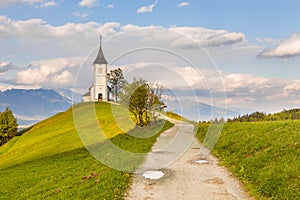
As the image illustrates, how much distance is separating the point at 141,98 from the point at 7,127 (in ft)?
260

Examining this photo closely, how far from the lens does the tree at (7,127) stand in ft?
388

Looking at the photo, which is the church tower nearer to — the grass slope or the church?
the church

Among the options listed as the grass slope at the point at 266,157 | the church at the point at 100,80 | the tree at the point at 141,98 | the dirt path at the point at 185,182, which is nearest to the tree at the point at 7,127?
the church at the point at 100,80

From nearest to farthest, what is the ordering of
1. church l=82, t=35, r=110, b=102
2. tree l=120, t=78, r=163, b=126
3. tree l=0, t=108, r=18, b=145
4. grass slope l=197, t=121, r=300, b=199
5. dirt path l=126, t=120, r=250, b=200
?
grass slope l=197, t=121, r=300, b=199, dirt path l=126, t=120, r=250, b=200, tree l=120, t=78, r=163, b=126, tree l=0, t=108, r=18, b=145, church l=82, t=35, r=110, b=102

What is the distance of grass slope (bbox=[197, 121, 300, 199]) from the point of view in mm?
18219

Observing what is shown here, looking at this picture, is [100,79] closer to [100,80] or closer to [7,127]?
[100,80]

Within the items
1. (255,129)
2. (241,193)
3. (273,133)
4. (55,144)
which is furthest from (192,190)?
(55,144)

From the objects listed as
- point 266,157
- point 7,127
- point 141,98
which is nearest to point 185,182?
point 266,157

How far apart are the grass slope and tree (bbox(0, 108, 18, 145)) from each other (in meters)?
99.9

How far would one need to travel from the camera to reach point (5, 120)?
123 metres

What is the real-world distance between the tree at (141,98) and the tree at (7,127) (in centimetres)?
7333

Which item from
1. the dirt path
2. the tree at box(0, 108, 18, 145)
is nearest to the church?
the tree at box(0, 108, 18, 145)

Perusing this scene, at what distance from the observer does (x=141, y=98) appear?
59875 millimetres

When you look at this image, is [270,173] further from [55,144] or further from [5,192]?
[55,144]
